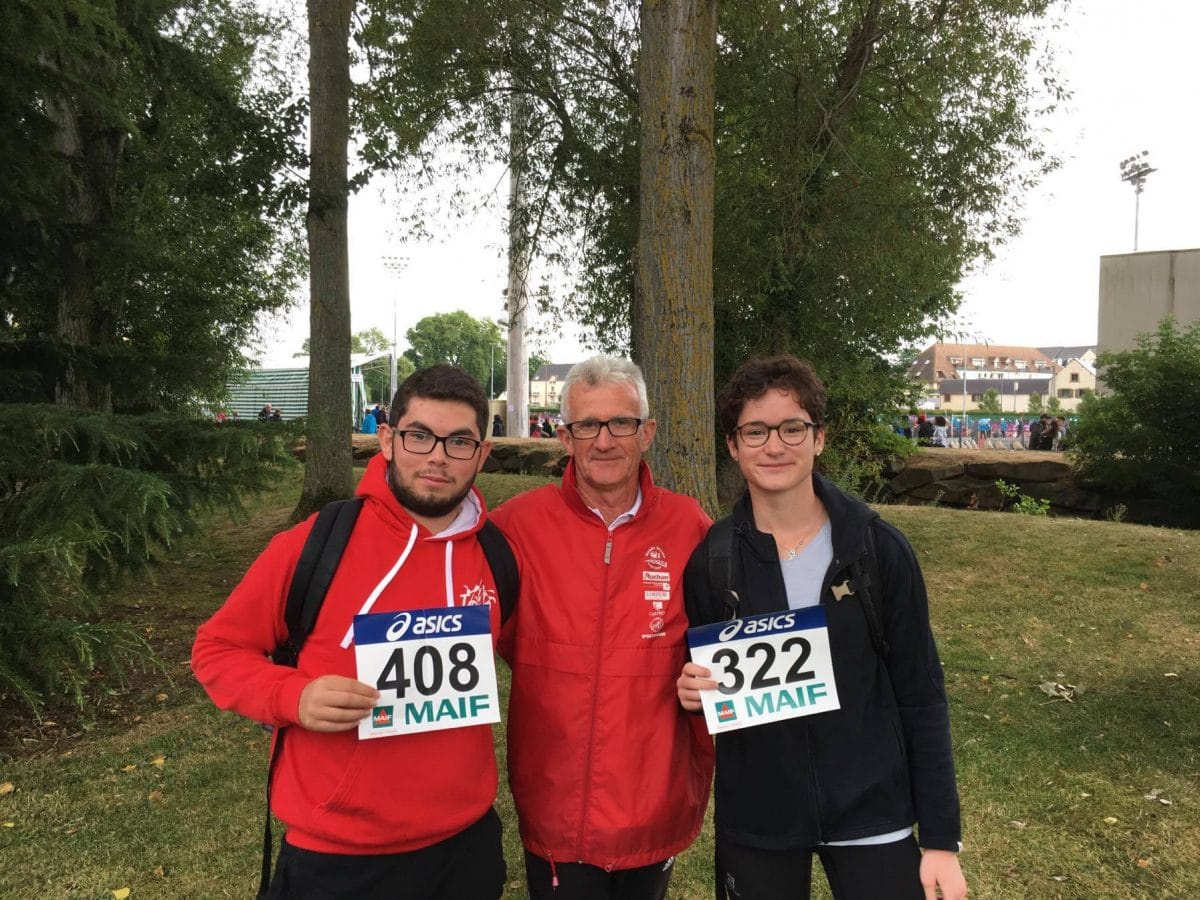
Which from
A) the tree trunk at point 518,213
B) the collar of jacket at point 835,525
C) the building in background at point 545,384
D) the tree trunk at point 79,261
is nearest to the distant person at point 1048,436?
the tree trunk at point 518,213

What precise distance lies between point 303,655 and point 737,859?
47.1 inches

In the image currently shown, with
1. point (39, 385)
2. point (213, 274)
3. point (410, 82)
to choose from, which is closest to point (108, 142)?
point (410, 82)

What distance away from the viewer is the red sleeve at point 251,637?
1955 millimetres

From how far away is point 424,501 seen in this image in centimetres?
210

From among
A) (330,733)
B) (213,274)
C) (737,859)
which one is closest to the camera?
(330,733)

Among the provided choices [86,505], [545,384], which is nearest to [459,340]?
[545,384]

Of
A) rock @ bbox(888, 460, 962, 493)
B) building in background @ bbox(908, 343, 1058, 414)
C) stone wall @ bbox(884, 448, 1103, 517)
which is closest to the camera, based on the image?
stone wall @ bbox(884, 448, 1103, 517)

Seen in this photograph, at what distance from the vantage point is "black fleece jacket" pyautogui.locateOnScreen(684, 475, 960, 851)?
1999mm

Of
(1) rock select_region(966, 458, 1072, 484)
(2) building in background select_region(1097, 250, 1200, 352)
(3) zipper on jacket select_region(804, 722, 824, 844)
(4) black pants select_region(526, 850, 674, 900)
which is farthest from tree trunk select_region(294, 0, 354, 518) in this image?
(2) building in background select_region(1097, 250, 1200, 352)

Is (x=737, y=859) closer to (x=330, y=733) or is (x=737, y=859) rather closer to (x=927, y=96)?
(x=330, y=733)

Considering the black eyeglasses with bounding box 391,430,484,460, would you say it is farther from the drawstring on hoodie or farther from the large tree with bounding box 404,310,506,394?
the large tree with bounding box 404,310,506,394

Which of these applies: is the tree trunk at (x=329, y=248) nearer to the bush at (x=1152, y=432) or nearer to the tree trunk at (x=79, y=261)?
the tree trunk at (x=79, y=261)

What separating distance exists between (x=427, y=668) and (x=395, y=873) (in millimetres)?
481

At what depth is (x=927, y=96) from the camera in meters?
9.84
